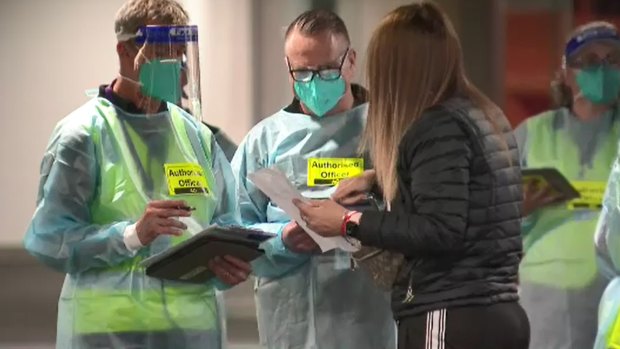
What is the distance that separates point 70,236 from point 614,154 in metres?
1.61

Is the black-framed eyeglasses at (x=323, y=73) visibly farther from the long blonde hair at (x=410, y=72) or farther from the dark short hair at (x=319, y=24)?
the long blonde hair at (x=410, y=72)

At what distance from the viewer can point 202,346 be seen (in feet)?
7.61

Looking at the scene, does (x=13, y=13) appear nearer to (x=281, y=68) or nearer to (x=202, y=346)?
(x=281, y=68)

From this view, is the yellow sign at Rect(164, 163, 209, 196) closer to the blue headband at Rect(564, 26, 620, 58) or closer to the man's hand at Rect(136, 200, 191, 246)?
the man's hand at Rect(136, 200, 191, 246)

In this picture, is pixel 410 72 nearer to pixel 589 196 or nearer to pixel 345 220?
pixel 345 220

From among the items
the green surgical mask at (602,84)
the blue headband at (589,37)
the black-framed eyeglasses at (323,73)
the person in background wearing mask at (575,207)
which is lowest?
the person in background wearing mask at (575,207)

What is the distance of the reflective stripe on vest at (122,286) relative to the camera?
222 centimetres

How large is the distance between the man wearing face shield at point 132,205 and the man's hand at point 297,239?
0.18 metres

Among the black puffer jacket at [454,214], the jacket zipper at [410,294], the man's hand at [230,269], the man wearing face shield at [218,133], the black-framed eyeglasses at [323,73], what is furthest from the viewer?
the black-framed eyeglasses at [323,73]

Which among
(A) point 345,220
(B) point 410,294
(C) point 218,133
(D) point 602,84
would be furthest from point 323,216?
(D) point 602,84

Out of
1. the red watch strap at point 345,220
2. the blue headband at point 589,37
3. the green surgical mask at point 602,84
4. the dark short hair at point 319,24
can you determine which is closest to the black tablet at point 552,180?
the green surgical mask at point 602,84

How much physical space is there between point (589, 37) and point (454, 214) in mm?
1406

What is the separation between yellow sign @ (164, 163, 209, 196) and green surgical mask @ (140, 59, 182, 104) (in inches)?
6.3

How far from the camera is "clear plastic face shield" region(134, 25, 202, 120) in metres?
2.31
